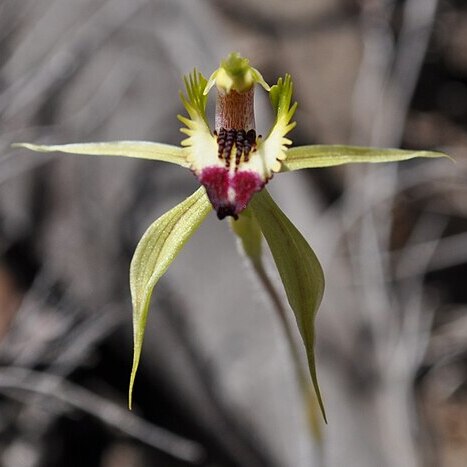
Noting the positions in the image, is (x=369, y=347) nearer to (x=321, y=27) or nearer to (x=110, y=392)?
(x=110, y=392)

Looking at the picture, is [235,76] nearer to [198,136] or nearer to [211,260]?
[198,136]

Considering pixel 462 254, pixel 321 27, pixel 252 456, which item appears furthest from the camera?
pixel 321 27

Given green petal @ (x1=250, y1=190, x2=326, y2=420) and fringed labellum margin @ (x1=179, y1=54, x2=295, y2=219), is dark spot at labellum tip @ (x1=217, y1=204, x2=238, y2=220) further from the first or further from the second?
Answer: green petal @ (x1=250, y1=190, x2=326, y2=420)

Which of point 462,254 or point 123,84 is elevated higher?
point 123,84

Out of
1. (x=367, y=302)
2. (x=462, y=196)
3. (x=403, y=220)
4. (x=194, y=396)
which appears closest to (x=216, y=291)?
(x=194, y=396)

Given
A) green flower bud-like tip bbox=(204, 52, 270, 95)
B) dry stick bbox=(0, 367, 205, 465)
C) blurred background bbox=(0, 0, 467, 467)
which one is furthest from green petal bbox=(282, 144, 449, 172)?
dry stick bbox=(0, 367, 205, 465)

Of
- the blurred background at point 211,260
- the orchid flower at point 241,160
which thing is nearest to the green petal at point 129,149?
the orchid flower at point 241,160

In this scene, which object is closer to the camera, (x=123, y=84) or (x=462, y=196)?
(x=123, y=84)
